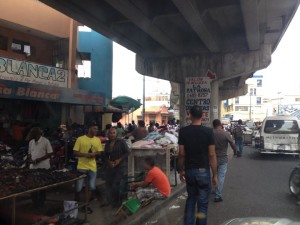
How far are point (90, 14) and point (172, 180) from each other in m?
5.46

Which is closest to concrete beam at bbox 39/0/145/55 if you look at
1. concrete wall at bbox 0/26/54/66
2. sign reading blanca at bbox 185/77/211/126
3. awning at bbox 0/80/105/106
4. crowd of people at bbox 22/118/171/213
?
awning at bbox 0/80/105/106

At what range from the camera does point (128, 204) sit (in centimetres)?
714

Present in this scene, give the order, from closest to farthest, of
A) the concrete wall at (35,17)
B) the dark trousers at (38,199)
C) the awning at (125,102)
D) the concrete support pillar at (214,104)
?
the dark trousers at (38,199) < the concrete support pillar at (214,104) < the concrete wall at (35,17) < the awning at (125,102)

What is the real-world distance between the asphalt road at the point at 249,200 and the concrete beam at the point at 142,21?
519cm

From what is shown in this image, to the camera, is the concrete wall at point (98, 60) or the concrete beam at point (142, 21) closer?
the concrete beam at point (142, 21)

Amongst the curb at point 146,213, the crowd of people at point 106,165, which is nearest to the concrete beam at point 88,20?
the crowd of people at point 106,165

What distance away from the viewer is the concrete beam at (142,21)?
1054 cm

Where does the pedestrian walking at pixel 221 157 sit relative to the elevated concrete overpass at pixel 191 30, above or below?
below

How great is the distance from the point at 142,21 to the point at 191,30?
330cm

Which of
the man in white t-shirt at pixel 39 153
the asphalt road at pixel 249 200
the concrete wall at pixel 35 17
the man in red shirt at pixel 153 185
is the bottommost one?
the asphalt road at pixel 249 200

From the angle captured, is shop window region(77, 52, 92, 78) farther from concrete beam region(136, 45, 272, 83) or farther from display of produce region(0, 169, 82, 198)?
display of produce region(0, 169, 82, 198)

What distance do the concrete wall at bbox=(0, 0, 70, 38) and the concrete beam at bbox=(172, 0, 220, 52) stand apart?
8111 millimetres

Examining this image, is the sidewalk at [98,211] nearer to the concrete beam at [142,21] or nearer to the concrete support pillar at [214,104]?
the concrete beam at [142,21]

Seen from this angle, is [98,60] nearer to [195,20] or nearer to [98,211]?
[195,20]
